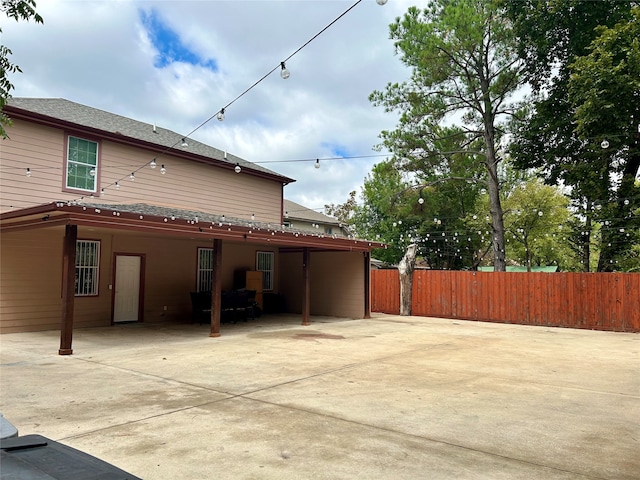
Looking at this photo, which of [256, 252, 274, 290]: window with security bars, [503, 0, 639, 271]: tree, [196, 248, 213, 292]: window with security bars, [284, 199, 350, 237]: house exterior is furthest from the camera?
[284, 199, 350, 237]: house exterior

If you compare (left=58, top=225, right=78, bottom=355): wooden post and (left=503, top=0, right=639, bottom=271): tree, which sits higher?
(left=503, top=0, right=639, bottom=271): tree

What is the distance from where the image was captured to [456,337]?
10.3 metres

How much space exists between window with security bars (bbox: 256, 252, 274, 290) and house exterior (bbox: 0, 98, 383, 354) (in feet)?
0.15

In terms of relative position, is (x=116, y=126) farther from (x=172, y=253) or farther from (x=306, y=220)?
(x=306, y=220)

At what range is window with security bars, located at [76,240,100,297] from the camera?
416 inches

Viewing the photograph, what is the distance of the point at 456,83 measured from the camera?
18.1 meters

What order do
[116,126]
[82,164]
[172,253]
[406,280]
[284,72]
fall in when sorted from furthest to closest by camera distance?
[406,280] → [172,253] → [116,126] → [82,164] → [284,72]

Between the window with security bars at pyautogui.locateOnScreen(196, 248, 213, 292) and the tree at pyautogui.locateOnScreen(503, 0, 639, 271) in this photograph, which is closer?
the tree at pyautogui.locateOnScreen(503, 0, 639, 271)

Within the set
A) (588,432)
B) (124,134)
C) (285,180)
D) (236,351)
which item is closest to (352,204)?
(285,180)

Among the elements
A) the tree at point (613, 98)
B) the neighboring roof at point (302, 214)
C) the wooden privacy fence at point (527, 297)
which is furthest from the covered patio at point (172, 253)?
the neighboring roof at point (302, 214)

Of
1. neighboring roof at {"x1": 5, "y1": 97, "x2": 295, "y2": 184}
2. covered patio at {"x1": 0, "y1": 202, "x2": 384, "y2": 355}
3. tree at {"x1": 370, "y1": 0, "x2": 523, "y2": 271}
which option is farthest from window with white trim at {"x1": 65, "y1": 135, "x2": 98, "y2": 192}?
tree at {"x1": 370, "y1": 0, "x2": 523, "y2": 271}

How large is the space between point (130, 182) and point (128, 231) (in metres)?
3.14

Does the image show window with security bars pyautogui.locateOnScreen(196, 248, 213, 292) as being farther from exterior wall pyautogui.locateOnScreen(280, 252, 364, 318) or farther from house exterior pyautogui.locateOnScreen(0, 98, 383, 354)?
exterior wall pyautogui.locateOnScreen(280, 252, 364, 318)

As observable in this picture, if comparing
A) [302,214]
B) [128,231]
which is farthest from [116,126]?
[302,214]
